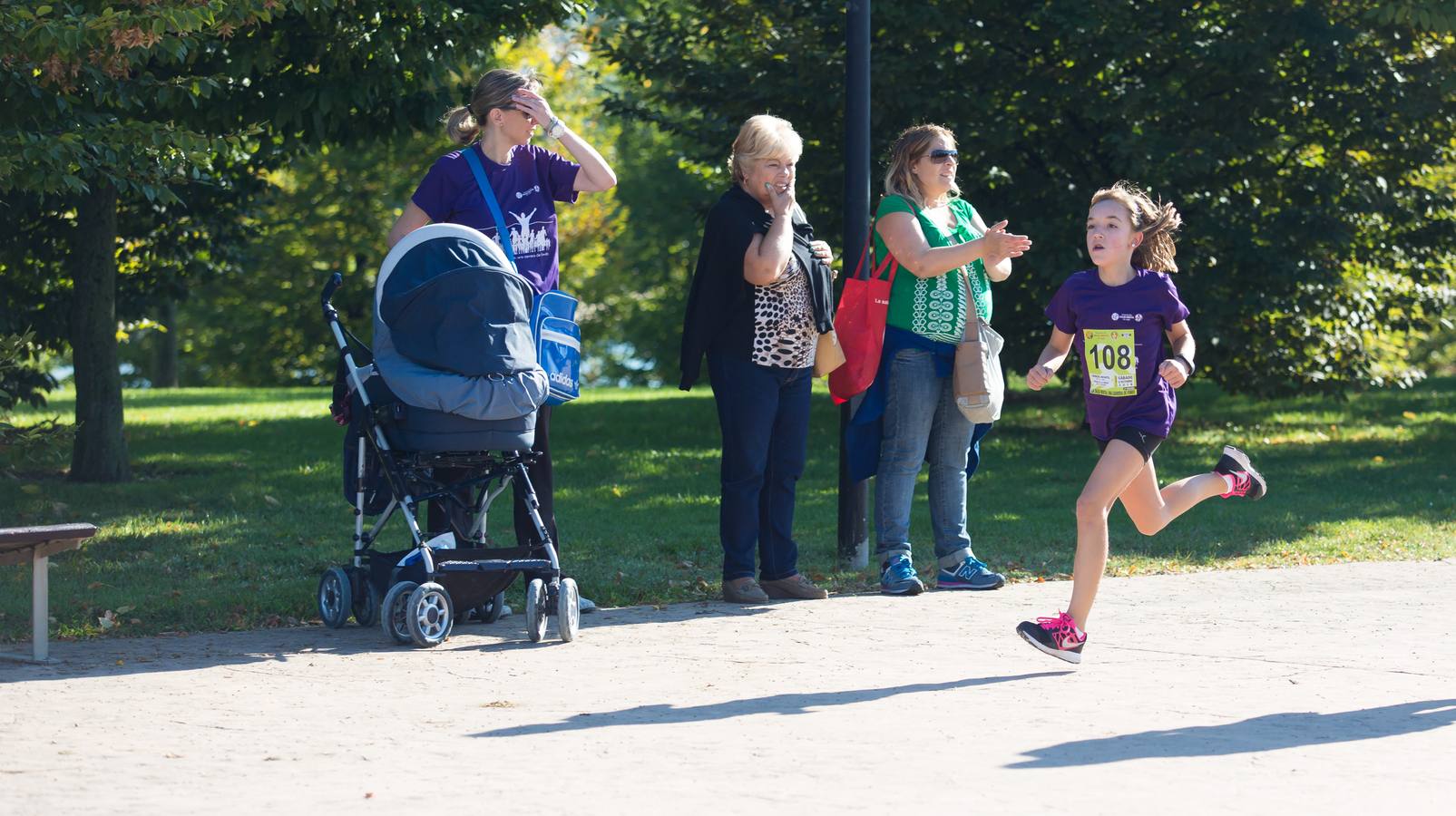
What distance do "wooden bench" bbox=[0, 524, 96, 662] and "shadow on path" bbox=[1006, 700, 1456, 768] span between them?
11.5 ft

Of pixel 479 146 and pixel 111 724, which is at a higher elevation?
pixel 479 146

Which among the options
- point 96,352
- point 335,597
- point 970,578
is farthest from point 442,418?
point 96,352

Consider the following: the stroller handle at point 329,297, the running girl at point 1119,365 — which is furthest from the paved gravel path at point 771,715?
the stroller handle at point 329,297

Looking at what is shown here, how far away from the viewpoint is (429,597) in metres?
6.48

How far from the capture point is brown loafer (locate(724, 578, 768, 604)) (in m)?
7.58

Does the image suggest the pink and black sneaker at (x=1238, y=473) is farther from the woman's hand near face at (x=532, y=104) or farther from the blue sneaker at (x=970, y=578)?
the woman's hand near face at (x=532, y=104)

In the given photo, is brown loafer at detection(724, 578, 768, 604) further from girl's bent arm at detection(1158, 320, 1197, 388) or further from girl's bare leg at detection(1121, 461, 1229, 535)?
girl's bent arm at detection(1158, 320, 1197, 388)

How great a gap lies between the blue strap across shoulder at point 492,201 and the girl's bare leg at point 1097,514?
7.95 feet

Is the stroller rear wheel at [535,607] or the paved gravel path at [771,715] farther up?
the stroller rear wheel at [535,607]

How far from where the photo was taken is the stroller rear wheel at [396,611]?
21.4ft

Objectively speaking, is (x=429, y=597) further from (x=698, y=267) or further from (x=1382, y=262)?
(x=1382, y=262)

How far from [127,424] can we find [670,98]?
20.9 ft

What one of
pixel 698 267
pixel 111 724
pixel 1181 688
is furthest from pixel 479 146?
pixel 1181 688

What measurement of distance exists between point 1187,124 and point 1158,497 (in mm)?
9482
